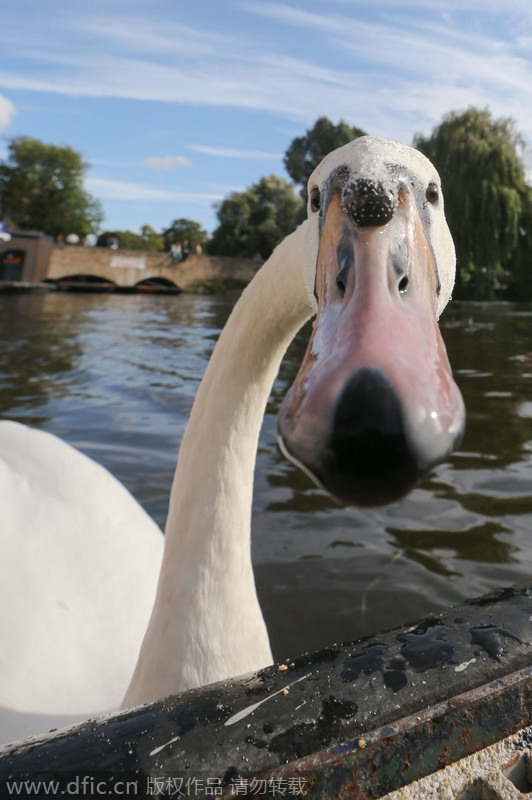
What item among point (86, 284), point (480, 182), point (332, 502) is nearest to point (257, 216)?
point (86, 284)

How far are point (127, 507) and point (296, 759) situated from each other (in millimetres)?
2197

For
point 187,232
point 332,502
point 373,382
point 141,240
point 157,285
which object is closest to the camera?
point 373,382

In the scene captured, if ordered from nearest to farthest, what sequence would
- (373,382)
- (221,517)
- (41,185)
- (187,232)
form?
(373,382) → (221,517) → (41,185) → (187,232)

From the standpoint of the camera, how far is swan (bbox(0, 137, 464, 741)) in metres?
0.86

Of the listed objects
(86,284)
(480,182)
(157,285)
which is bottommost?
(86,284)

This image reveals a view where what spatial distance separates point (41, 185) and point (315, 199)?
6631cm

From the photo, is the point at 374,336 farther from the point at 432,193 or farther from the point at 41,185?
the point at 41,185

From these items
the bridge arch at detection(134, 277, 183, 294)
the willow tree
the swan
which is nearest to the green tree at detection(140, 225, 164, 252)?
the bridge arch at detection(134, 277, 183, 294)

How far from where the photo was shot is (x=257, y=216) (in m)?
56.3

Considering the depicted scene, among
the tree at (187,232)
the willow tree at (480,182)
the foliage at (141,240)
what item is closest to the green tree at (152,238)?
the foliage at (141,240)

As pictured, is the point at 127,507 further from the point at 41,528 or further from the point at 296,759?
the point at 296,759

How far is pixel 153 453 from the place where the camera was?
598 centimetres

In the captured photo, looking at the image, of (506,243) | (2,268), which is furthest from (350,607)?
(2,268)

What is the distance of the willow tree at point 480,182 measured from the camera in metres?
23.9
